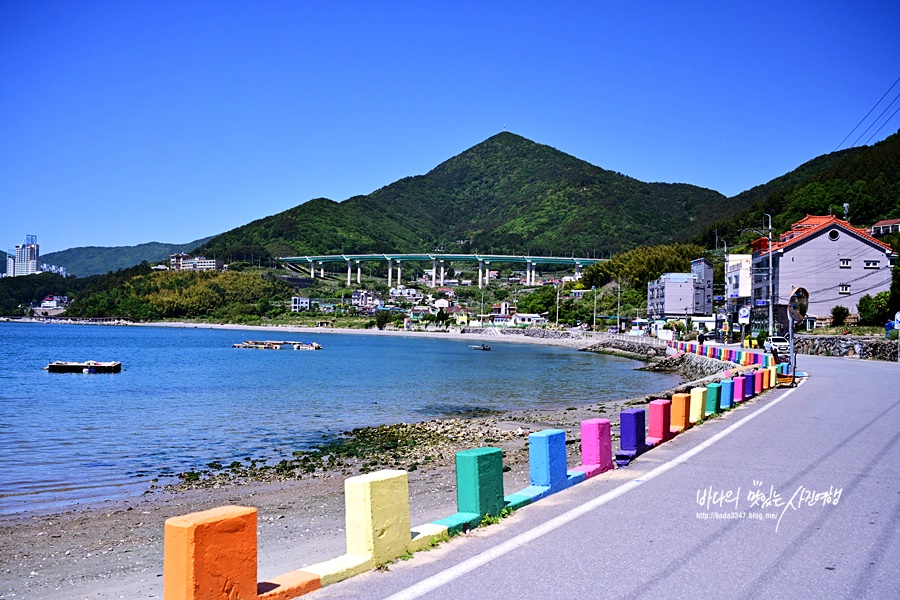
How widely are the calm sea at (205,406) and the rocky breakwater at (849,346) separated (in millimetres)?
8886

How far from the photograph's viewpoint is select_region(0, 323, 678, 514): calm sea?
17.6 m

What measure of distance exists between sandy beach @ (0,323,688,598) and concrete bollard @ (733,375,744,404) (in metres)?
4.69

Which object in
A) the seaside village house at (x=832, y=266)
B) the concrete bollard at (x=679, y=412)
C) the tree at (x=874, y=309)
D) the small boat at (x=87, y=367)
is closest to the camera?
the concrete bollard at (x=679, y=412)

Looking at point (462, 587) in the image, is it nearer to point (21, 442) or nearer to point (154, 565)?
point (154, 565)

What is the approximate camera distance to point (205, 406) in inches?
1298

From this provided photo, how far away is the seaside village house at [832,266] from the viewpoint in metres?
67.0

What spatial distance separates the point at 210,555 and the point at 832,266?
7106cm

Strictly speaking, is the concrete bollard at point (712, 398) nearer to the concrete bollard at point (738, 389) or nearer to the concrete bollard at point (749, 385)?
the concrete bollard at point (738, 389)

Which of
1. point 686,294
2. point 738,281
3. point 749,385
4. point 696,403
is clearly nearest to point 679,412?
point 696,403

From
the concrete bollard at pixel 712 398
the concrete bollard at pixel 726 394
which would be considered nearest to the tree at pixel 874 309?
the concrete bollard at pixel 726 394

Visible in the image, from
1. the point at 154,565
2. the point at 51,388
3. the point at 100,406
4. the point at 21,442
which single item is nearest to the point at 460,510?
the point at 154,565

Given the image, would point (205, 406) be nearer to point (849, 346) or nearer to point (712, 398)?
point (712, 398)

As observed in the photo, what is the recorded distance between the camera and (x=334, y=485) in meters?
14.9

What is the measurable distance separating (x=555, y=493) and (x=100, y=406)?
28.6m
